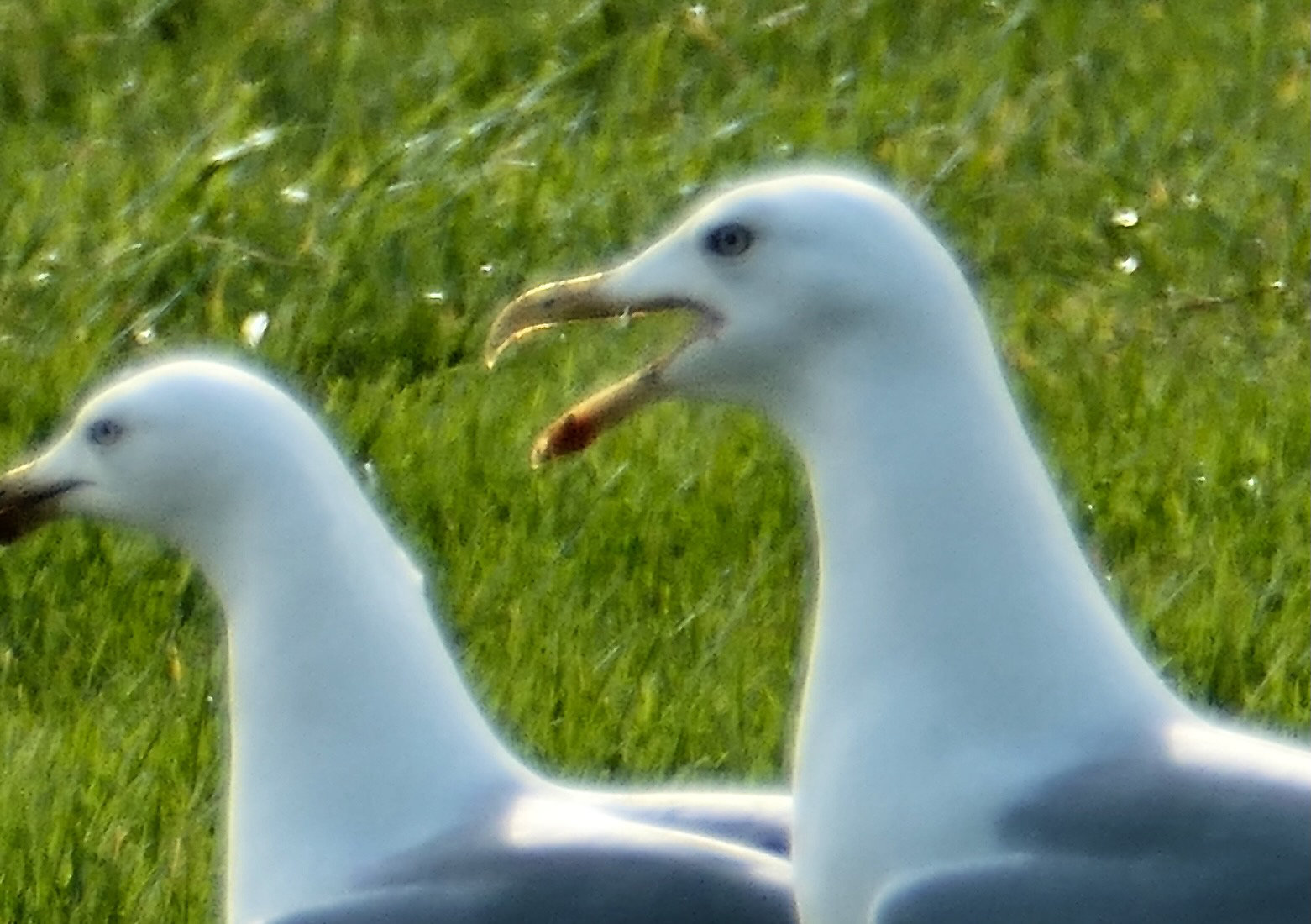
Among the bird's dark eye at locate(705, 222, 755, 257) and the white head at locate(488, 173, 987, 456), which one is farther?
the bird's dark eye at locate(705, 222, 755, 257)

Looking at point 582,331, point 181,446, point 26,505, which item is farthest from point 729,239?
point 582,331

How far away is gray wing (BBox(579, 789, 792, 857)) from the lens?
340 cm

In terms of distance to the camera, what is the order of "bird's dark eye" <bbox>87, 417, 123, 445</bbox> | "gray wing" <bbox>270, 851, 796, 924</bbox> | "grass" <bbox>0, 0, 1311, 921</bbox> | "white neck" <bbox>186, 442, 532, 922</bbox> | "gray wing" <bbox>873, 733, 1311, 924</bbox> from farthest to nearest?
"grass" <bbox>0, 0, 1311, 921</bbox> → "bird's dark eye" <bbox>87, 417, 123, 445</bbox> → "white neck" <bbox>186, 442, 532, 922</bbox> → "gray wing" <bbox>270, 851, 796, 924</bbox> → "gray wing" <bbox>873, 733, 1311, 924</bbox>

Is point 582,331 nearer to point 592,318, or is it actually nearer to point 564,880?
point 592,318

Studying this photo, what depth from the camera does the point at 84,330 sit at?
600 centimetres

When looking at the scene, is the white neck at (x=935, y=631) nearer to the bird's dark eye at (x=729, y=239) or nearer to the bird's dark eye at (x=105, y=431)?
the bird's dark eye at (x=729, y=239)

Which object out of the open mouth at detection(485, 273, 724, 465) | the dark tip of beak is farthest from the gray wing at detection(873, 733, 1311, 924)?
the dark tip of beak

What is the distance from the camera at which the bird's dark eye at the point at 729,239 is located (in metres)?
3.14

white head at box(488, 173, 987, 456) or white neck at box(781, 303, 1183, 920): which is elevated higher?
white head at box(488, 173, 987, 456)

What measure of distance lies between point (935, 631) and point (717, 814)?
0.49 metres

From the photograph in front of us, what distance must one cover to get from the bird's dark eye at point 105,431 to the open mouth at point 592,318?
385mm

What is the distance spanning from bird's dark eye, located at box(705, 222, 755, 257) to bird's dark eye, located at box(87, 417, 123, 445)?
0.66 metres

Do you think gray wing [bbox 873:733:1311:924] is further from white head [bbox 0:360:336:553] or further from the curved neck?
white head [bbox 0:360:336:553]

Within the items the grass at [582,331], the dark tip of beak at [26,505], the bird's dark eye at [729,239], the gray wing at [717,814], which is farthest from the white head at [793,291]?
the grass at [582,331]
